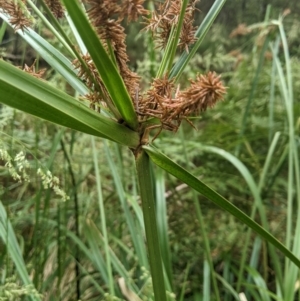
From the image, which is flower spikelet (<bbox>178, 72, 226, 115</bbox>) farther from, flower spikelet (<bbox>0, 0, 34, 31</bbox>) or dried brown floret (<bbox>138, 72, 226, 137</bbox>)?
flower spikelet (<bbox>0, 0, 34, 31</bbox>)

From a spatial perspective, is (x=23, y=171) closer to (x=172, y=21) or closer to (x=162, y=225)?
(x=172, y=21)

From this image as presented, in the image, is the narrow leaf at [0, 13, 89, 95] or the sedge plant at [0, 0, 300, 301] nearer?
the sedge plant at [0, 0, 300, 301]

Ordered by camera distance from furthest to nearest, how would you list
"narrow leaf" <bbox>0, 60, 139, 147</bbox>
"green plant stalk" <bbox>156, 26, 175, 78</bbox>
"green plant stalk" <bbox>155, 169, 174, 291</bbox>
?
"green plant stalk" <bbox>155, 169, 174, 291</bbox> < "green plant stalk" <bbox>156, 26, 175, 78</bbox> < "narrow leaf" <bbox>0, 60, 139, 147</bbox>

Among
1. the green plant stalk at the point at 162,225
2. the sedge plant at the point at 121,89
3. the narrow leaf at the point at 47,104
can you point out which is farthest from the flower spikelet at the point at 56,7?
the green plant stalk at the point at 162,225

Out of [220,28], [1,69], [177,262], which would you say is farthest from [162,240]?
[220,28]

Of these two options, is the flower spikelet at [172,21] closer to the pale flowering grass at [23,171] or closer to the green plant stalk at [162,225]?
the pale flowering grass at [23,171]

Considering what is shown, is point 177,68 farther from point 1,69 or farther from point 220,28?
point 220,28

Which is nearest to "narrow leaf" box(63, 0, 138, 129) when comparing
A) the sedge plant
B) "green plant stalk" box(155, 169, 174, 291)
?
the sedge plant

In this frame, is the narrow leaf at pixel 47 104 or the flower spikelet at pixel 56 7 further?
the flower spikelet at pixel 56 7
